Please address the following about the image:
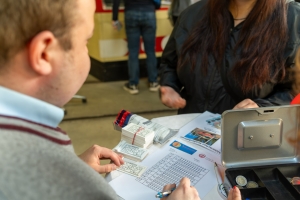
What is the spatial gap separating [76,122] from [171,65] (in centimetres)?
153

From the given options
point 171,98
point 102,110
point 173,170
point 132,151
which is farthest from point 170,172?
point 102,110

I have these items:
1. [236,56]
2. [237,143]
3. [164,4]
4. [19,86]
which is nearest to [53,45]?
[19,86]

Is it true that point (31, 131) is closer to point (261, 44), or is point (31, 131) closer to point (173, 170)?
point (173, 170)

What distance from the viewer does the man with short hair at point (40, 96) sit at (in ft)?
1.49

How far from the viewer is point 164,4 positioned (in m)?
3.63

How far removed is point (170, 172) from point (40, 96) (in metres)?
0.55

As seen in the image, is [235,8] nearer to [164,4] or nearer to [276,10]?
[276,10]

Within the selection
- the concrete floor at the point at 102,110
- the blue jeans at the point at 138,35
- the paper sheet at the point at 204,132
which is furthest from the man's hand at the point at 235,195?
the blue jeans at the point at 138,35

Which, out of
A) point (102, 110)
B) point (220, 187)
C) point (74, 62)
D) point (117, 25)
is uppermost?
point (74, 62)

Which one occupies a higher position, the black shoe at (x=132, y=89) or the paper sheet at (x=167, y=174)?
the paper sheet at (x=167, y=174)

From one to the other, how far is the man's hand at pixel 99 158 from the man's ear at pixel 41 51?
47cm

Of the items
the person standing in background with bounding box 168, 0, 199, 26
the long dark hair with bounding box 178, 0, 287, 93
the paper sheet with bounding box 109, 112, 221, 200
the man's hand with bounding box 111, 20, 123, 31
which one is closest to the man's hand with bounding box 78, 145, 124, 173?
the paper sheet with bounding box 109, 112, 221, 200

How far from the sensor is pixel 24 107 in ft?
1.59

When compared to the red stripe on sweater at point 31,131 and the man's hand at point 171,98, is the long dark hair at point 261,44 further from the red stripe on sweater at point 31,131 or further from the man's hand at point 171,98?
the red stripe on sweater at point 31,131
